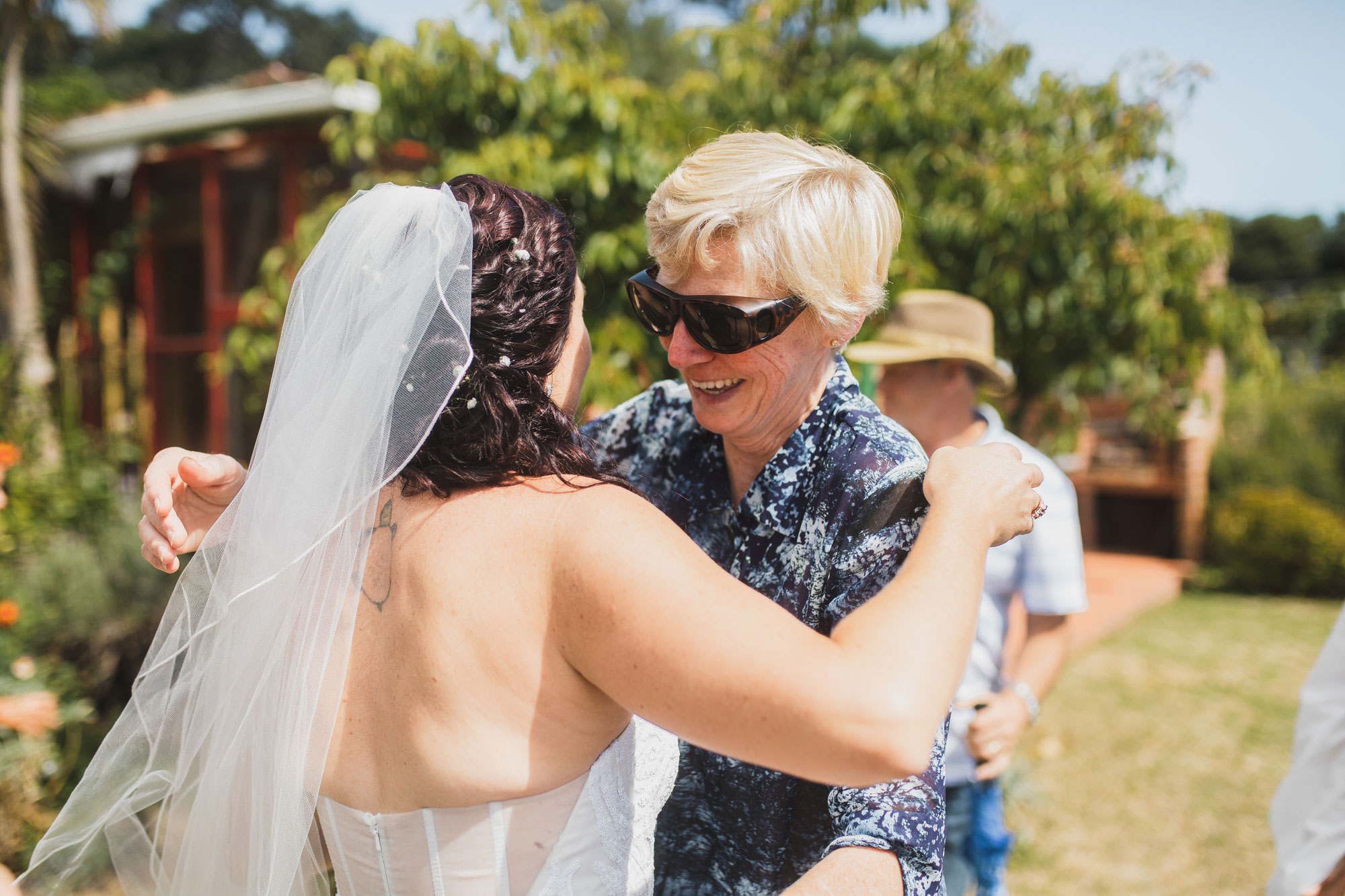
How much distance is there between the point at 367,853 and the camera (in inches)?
54.7

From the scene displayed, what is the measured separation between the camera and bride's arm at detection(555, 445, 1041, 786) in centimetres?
103

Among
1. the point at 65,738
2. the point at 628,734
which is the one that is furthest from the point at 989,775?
the point at 65,738

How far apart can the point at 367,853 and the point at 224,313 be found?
756cm

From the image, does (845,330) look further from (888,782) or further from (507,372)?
(888,782)

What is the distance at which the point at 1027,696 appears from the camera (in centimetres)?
269

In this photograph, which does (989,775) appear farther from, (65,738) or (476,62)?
(65,738)

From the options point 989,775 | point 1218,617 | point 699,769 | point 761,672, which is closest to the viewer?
point 761,672

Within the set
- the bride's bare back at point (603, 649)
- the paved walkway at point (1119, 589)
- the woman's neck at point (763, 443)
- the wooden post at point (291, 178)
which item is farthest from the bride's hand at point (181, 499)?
the paved walkway at point (1119, 589)

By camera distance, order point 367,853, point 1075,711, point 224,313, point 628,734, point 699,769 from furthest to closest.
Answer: point 224,313, point 1075,711, point 699,769, point 628,734, point 367,853

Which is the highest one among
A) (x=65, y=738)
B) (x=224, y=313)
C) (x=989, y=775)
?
(x=224, y=313)

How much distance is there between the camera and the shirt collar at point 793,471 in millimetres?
1573

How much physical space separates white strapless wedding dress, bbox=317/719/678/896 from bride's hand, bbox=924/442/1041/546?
0.63 m

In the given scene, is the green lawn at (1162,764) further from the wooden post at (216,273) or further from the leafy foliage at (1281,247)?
the leafy foliage at (1281,247)

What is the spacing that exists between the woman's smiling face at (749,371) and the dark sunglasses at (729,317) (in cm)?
2
